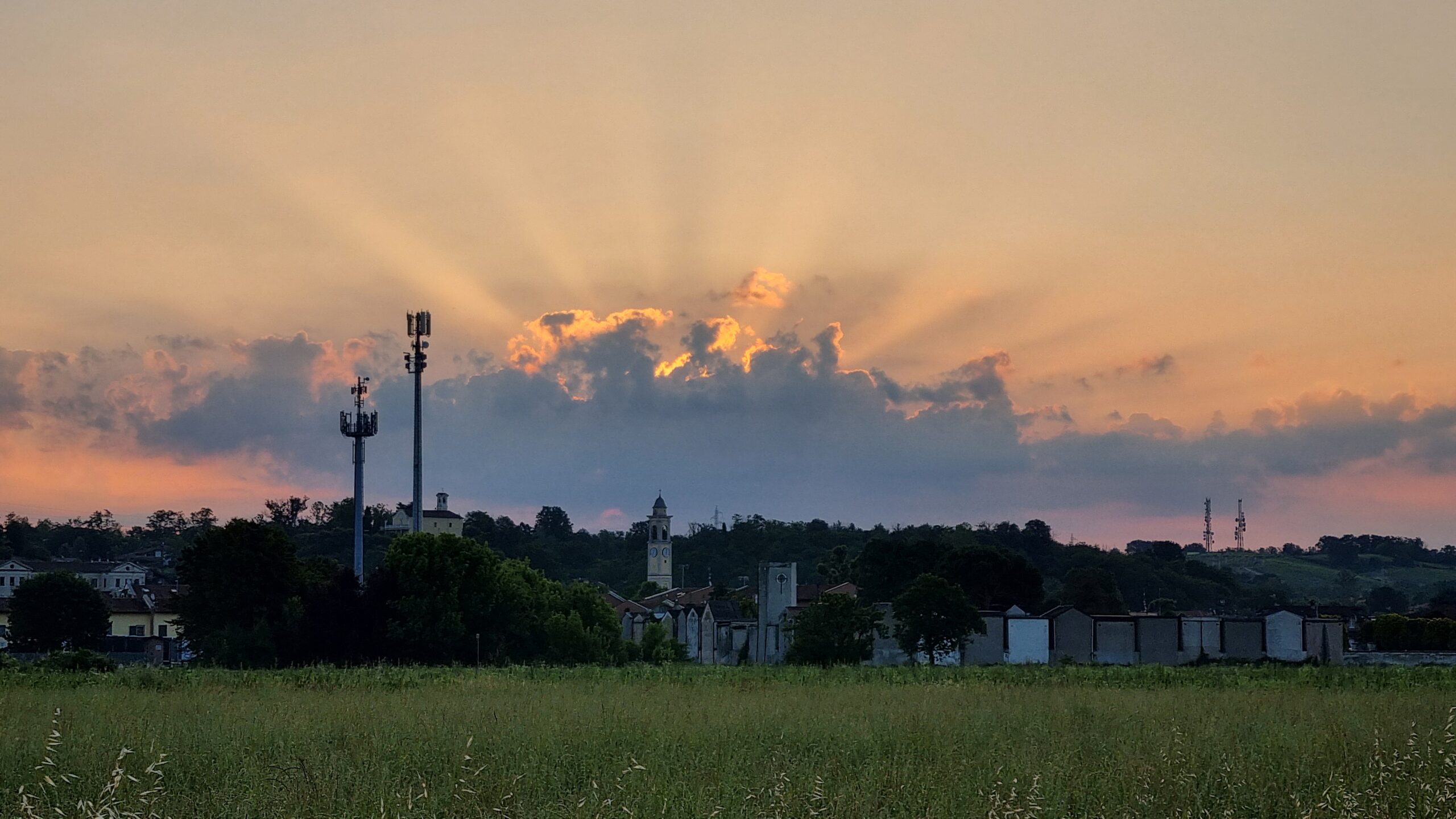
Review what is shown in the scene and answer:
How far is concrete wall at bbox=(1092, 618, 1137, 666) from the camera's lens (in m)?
78.0

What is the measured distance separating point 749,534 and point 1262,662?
111 meters

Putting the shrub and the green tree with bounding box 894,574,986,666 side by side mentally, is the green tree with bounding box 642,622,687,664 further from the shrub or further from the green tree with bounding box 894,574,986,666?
the shrub

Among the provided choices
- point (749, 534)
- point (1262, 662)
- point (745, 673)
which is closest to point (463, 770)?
point (745, 673)

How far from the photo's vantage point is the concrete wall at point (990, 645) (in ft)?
253

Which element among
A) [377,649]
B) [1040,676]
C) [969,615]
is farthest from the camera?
[969,615]

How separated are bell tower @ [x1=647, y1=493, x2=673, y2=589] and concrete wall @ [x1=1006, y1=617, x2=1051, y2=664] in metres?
82.8

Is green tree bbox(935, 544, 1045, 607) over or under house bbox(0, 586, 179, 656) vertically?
over

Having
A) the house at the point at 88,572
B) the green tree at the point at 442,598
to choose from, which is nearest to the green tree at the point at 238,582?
the green tree at the point at 442,598

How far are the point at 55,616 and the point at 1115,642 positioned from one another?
224 ft

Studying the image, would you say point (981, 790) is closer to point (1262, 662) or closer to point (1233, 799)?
point (1233, 799)

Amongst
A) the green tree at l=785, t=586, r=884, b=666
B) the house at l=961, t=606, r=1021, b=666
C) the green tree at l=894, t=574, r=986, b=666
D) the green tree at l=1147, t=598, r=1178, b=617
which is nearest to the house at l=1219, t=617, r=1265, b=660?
the house at l=961, t=606, r=1021, b=666

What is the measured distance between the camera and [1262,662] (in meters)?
73.2

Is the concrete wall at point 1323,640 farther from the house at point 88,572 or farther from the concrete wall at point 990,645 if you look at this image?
the house at point 88,572

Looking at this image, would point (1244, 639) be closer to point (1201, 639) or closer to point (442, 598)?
point (1201, 639)
